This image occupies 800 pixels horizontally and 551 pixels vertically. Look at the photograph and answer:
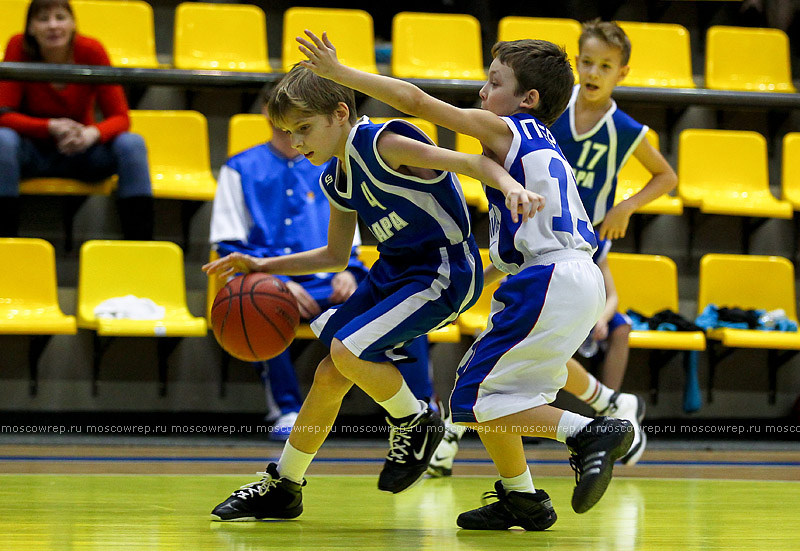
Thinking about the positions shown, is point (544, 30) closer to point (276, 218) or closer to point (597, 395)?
point (276, 218)

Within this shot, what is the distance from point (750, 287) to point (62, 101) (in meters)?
3.79

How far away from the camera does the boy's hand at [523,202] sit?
2305 millimetres

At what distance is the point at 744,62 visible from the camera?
6.33 meters

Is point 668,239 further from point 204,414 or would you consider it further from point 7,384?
point 7,384

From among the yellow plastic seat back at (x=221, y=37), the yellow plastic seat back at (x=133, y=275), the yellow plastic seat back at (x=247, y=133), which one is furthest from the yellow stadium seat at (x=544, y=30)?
the yellow plastic seat back at (x=133, y=275)

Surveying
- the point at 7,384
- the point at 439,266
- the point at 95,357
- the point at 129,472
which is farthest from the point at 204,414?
the point at 439,266

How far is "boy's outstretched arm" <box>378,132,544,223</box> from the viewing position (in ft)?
7.62

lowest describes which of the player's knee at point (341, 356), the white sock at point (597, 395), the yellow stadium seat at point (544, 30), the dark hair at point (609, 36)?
the white sock at point (597, 395)

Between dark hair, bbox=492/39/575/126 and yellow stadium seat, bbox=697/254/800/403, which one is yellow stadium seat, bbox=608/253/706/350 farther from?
dark hair, bbox=492/39/575/126

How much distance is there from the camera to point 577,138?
4199 mm

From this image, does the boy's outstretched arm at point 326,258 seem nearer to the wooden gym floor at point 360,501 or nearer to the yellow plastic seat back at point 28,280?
the wooden gym floor at point 360,501

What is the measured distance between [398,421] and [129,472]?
1.27m

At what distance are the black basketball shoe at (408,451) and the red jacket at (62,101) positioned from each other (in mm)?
2660

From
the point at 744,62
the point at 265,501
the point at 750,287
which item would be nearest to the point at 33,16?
the point at 265,501
